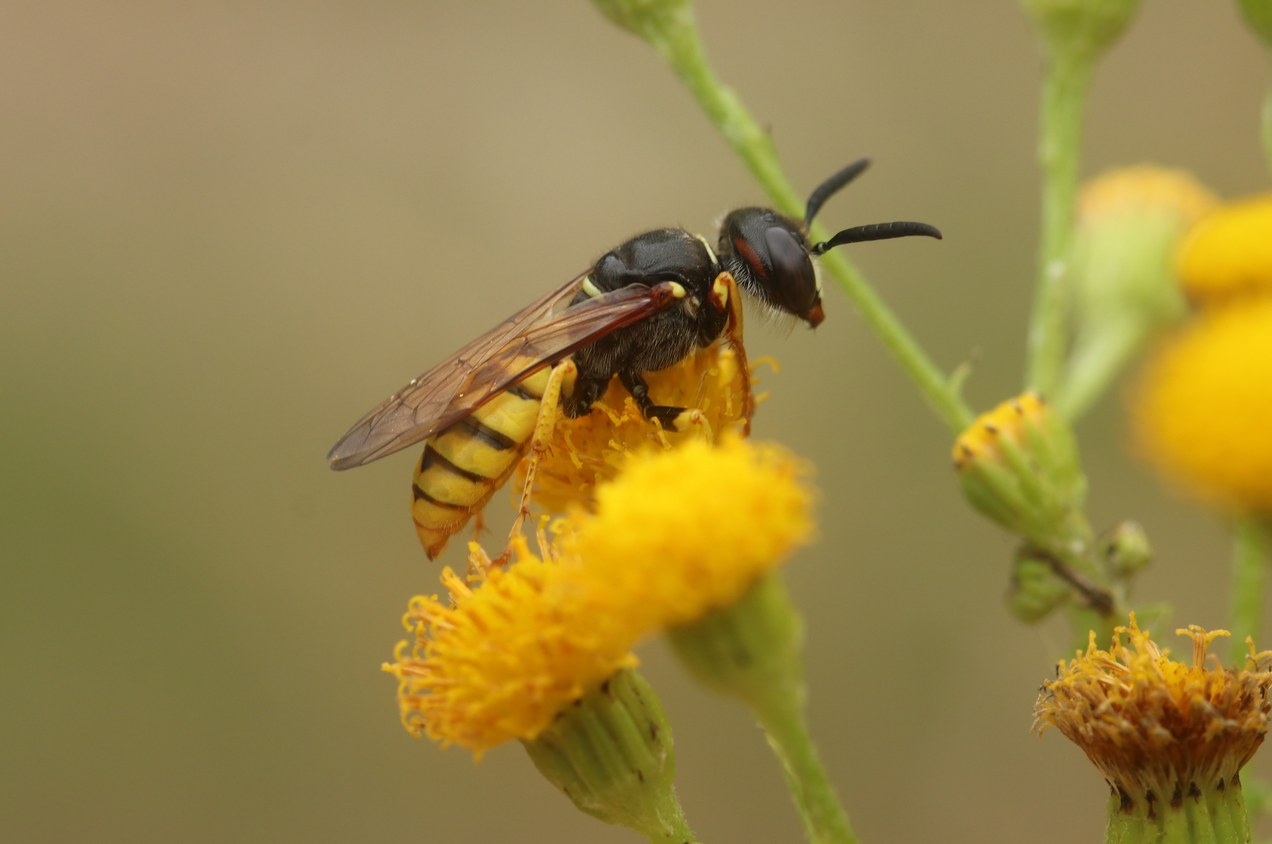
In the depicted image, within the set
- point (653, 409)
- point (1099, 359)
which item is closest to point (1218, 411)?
point (1099, 359)

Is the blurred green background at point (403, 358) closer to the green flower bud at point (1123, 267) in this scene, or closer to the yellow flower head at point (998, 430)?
the green flower bud at point (1123, 267)

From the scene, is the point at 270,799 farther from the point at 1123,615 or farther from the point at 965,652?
the point at 1123,615

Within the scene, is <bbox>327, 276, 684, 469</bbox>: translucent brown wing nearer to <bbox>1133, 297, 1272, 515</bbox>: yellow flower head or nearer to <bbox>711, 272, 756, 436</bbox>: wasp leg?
<bbox>711, 272, 756, 436</bbox>: wasp leg

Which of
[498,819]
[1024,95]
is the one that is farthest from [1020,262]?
[498,819]

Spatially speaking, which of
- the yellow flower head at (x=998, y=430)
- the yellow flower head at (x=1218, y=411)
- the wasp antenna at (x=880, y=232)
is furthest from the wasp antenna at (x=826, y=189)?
the yellow flower head at (x=1218, y=411)

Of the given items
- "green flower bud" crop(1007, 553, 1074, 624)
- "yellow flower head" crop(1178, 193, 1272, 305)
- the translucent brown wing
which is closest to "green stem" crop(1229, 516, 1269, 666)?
"green flower bud" crop(1007, 553, 1074, 624)

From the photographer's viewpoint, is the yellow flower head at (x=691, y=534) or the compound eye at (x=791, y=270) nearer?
the yellow flower head at (x=691, y=534)
